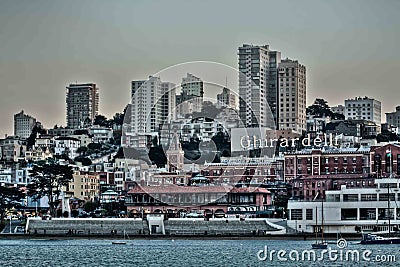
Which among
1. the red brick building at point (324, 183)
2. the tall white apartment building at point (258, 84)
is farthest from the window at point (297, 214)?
the tall white apartment building at point (258, 84)

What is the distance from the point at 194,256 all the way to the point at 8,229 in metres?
19.3

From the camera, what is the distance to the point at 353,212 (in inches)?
2184

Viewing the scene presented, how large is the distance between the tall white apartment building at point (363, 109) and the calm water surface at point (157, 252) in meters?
75.8

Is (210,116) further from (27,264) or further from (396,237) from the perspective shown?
(27,264)

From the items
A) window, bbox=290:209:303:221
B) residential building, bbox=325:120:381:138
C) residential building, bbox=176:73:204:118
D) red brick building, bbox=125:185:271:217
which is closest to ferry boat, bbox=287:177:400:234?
window, bbox=290:209:303:221

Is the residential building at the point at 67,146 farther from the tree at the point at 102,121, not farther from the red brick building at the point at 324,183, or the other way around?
the red brick building at the point at 324,183

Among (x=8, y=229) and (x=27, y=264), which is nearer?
(x=27, y=264)

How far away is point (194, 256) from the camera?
4406cm

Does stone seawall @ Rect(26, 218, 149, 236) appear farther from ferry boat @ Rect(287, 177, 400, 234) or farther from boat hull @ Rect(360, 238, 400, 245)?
boat hull @ Rect(360, 238, 400, 245)

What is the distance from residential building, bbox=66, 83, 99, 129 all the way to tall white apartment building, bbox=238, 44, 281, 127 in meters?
36.2

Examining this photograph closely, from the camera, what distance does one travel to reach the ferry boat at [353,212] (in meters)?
55.1

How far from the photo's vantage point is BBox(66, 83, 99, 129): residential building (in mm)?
153875

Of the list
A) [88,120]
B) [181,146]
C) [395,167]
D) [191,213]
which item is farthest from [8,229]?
[88,120]

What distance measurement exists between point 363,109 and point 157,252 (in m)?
85.8
